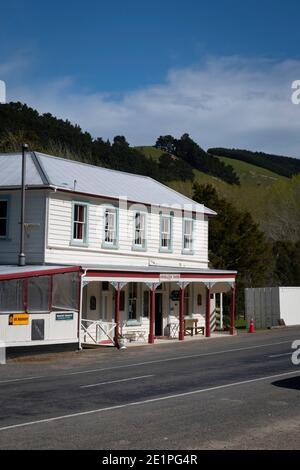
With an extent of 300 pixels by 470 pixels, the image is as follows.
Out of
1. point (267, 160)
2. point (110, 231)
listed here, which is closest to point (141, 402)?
point (110, 231)

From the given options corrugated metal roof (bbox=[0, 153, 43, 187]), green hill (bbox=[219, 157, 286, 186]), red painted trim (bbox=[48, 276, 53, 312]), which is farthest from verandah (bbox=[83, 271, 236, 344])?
green hill (bbox=[219, 157, 286, 186])

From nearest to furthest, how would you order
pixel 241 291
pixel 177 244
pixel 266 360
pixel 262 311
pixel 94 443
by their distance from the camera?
pixel 94 443
pixel 266 360
pixel 177 244
pixel 262 311
pixel 241 291

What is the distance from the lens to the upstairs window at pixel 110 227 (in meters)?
31.2

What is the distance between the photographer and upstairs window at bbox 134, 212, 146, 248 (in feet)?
108

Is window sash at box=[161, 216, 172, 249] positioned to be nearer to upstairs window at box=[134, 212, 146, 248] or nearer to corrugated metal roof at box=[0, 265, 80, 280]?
upstairs window at box=[134, 212, 146, 248]

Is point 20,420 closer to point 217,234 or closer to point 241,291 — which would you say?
point 217,234

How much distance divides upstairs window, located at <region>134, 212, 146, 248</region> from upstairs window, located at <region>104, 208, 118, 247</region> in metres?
1.50

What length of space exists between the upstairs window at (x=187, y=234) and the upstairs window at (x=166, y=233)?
1365 mm

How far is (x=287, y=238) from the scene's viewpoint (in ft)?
232

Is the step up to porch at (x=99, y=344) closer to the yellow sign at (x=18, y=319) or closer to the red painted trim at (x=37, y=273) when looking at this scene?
the red painted trim at (x=37, y=273)

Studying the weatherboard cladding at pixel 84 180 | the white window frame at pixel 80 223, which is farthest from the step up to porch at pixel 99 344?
the weatherboard cladding at pixel 84 180

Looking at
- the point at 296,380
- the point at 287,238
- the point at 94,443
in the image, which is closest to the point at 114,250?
the point at 296,380

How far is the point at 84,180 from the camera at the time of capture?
3195cm

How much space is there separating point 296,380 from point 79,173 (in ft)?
61.4
